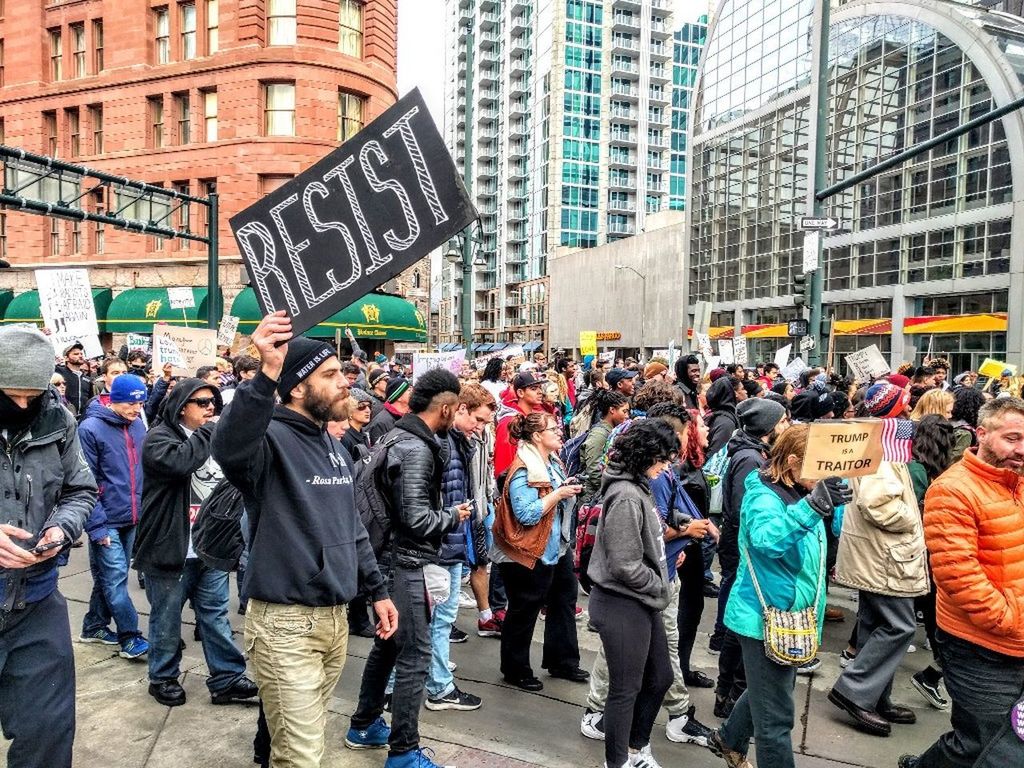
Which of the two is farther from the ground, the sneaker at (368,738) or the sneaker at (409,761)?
the sneaker at (409,761)

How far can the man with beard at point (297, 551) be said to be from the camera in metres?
2.84

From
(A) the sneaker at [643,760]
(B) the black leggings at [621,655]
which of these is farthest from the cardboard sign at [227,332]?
(A) the sneaker at [643,760]

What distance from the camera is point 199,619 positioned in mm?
4570

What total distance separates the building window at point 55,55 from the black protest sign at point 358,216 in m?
33.5

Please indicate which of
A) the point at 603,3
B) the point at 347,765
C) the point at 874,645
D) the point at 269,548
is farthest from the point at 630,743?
the point at 603,3

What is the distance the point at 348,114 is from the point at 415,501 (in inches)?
1052

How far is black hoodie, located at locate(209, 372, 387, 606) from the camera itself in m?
2.86

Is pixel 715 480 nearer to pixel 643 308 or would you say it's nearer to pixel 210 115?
pixel 210 115

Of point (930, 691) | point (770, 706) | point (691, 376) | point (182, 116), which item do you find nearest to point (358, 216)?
Result: point (770, 706)

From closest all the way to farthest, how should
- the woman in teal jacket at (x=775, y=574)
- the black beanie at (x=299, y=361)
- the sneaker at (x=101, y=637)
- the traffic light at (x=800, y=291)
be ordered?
the black beanie at (x=299, y=361) < the woman in teal jacket at (x=775, y=574) < the sneaker at (x=101, y=637) < the traffic light at (x=800, y=291)

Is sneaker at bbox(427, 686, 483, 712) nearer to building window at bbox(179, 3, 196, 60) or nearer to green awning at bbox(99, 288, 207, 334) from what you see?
green awning at bbox(99, 288, 207, 334)

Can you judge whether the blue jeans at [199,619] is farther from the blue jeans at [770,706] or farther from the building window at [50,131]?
the building window at [50,131]

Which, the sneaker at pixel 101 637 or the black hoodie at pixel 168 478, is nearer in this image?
the black hoodie at pixel 168 478

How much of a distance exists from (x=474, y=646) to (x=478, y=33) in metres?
98.9
